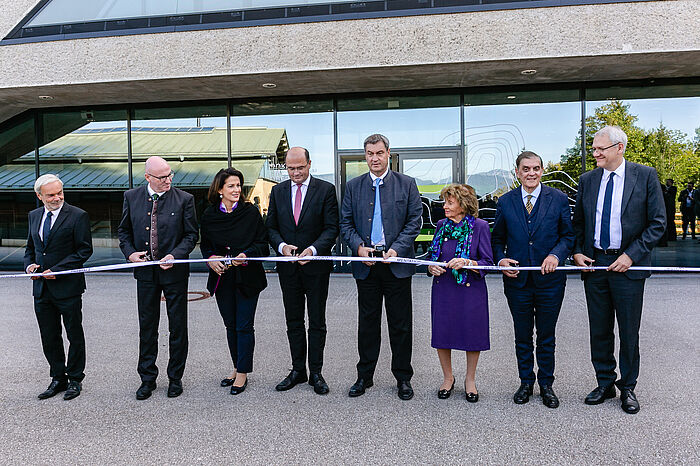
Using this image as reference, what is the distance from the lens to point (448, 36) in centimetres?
915

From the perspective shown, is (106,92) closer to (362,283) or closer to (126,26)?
(126,26)

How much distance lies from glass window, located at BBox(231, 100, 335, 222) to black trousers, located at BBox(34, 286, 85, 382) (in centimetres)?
737

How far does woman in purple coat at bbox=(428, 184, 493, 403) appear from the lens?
4.45m

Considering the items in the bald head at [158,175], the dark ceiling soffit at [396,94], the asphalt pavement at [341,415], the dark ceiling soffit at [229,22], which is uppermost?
the dark ceiling soffit at [229,22]

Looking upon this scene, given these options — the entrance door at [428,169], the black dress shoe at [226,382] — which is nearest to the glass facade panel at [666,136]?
the entrance door at [428,169]

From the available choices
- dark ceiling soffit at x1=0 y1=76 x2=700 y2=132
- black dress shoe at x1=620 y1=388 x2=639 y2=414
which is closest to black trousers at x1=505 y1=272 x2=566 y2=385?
black dress shoe at x1=620 y1=388 x2=639 y2=414

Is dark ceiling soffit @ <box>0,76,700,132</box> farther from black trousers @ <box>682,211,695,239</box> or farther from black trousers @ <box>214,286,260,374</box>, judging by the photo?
black trousers @ <box>214,286,260,374</box>

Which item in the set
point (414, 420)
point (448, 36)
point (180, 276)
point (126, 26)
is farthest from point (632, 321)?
point (126, 26)

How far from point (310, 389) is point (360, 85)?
741 cm

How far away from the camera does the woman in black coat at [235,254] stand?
475 cm

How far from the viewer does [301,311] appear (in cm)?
495

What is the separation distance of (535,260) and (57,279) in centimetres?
400

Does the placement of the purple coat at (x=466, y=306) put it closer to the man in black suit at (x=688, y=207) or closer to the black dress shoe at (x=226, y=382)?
the black dress shoe at (x=226, y=382)

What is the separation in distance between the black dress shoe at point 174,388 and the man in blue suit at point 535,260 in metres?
2.79
